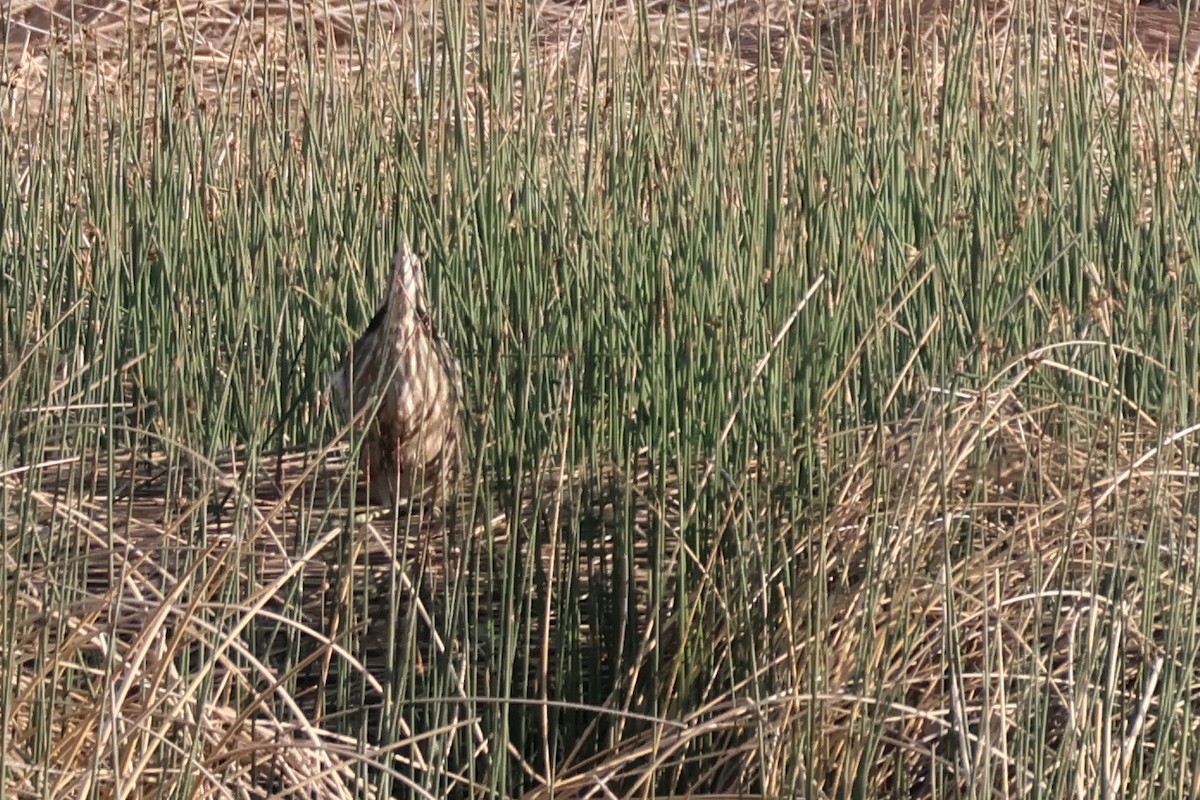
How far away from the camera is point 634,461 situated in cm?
212

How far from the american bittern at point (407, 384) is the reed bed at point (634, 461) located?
68 mm

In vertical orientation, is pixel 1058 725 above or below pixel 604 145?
below

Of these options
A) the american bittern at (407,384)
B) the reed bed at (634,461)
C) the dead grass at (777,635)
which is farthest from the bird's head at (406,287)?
the dead grass at (777,635)

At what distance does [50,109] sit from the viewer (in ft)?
11.1

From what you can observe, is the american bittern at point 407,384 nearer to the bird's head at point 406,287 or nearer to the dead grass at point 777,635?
the bird's head at point 406,287

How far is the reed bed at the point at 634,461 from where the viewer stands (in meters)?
1.71

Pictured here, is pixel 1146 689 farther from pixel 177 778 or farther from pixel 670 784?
pixel 177 778

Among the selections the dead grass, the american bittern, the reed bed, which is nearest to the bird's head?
the american bittern

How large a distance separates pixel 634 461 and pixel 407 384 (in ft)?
2.03

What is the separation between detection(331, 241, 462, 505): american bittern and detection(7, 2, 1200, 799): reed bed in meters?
0.07

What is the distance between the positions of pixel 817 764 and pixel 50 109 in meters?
2.20

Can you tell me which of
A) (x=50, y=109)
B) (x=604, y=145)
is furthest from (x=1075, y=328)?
(x=50, y=109)

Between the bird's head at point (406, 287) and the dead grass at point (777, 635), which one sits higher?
the bird's head at point (406, 287)

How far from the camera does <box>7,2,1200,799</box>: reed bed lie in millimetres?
1714
